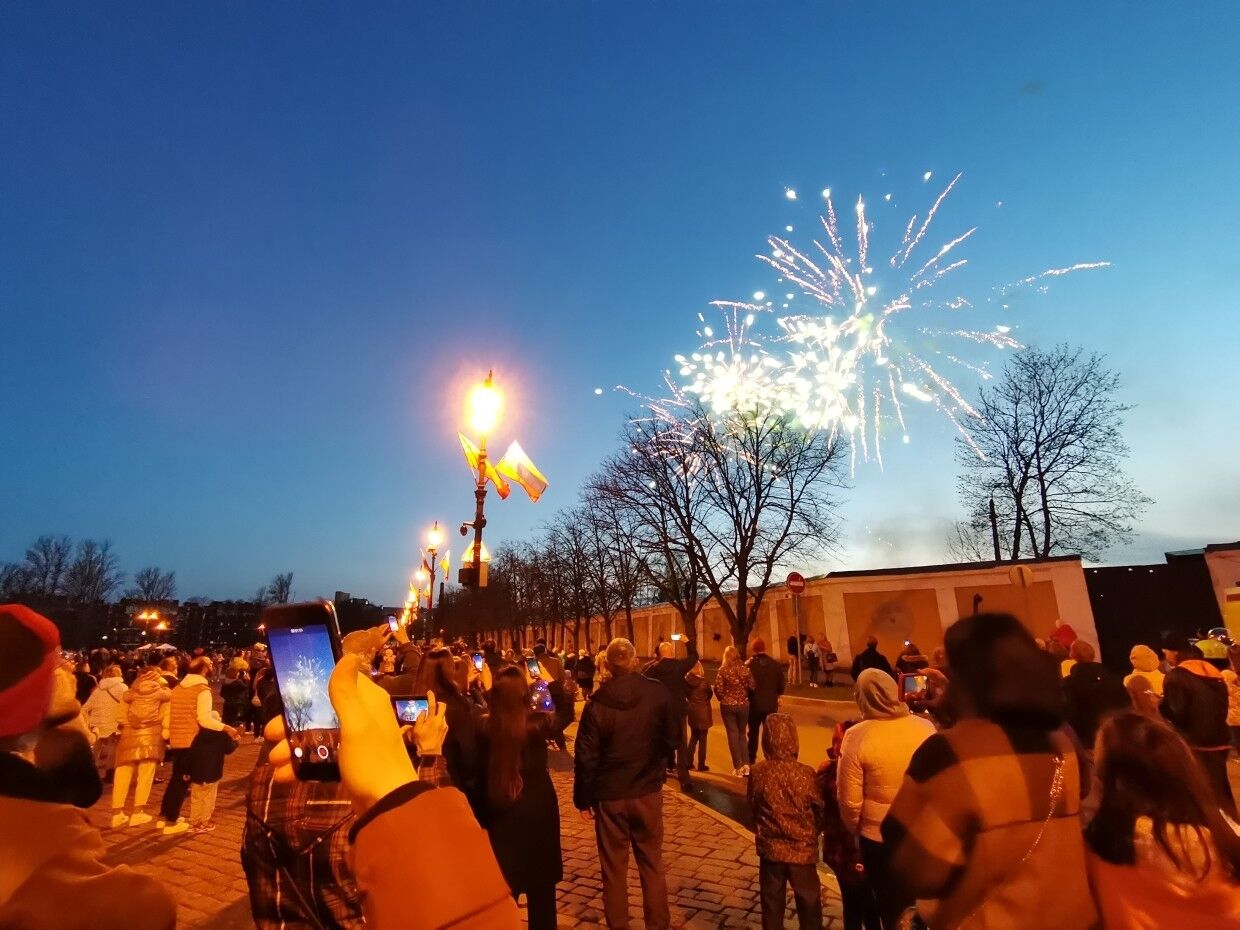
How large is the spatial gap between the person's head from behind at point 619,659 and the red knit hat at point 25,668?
444 centimetres

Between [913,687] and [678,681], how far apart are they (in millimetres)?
3156

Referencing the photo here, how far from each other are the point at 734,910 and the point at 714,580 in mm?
23949

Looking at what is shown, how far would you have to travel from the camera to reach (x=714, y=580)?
29203mm

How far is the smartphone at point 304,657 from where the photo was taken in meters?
2.13

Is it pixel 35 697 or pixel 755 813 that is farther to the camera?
pixel 755 813

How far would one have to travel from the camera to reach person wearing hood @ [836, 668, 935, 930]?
159 inches

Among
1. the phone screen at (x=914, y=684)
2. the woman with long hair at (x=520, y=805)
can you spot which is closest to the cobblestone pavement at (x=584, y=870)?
the woman with long hair at (x=520, y=805)

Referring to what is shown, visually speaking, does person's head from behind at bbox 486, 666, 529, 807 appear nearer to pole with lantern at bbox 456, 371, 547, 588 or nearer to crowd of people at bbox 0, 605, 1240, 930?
crowd of people at bbox 0, 605, 1240, 930

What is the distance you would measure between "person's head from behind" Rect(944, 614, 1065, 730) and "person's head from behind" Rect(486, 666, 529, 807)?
270 centimetres

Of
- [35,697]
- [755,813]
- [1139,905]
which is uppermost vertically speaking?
[35,697]

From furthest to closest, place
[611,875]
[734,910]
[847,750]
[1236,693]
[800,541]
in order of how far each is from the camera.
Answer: [800,541] → [1236,693] → [734,910] → [611,875] → [847,750]

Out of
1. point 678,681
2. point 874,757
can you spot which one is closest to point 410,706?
point 874,757

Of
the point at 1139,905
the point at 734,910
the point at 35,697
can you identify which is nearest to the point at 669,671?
the point at 734,910

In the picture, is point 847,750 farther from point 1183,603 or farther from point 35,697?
point 1183,603
